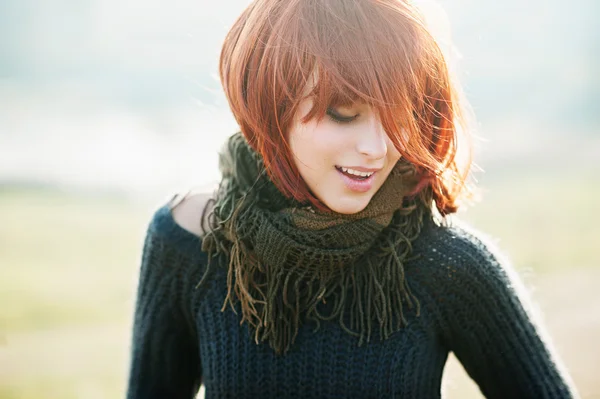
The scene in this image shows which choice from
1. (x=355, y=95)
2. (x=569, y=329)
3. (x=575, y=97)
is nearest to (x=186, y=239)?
(x=355, y=95)

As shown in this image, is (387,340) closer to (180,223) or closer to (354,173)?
(354,173)

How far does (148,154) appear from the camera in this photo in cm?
699

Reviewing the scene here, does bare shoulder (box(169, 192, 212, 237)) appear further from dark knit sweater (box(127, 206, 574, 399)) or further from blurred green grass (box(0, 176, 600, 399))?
blurred green grass (box(0, 176, 600, 399))

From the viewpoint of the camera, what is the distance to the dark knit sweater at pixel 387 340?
1472 mm

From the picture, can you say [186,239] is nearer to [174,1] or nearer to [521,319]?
[521,319]

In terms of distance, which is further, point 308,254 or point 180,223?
point 180,223

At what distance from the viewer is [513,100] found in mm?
8656

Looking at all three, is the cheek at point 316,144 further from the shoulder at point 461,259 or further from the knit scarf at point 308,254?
the shoulder at point 461,259

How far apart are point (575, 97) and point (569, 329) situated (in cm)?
585

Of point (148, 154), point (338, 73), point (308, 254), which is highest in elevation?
point (148, 154)

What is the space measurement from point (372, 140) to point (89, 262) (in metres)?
4.02

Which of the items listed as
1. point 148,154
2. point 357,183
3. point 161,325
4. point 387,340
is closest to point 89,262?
point 148,154

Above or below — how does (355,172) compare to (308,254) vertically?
above

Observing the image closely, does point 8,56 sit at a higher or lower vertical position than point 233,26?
higher
